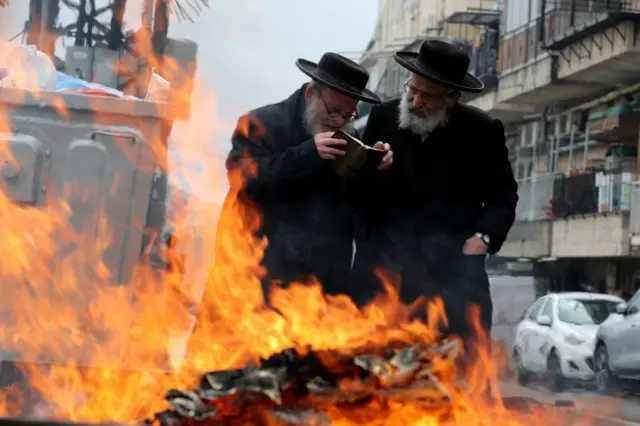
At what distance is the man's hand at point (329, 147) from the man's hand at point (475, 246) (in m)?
0.64

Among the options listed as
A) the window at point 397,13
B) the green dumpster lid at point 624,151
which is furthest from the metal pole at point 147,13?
the window at point 397,13

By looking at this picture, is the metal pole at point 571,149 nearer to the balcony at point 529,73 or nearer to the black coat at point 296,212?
the balcony at point 529,73

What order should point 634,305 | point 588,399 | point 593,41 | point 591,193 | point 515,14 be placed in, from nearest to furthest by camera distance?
1. point 588,399
2. point 634,305
3. point 593,41
4. point 591,193
5. point 515,14

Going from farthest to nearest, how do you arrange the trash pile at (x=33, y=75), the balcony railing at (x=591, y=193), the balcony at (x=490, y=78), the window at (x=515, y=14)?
the balcony at (x=490, y=78) → the window at (x=515, y=14) → the balcony railing at (x=591, y=193) → the trash pile at (x=33, y=75)

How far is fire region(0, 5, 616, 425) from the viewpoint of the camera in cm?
411

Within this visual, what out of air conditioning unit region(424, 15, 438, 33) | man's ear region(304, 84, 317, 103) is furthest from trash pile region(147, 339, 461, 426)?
air conditioning unit region(424, 15, 438, 33)

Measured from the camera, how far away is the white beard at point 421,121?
484 cm

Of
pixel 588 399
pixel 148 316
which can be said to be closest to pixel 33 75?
pixel 148 316

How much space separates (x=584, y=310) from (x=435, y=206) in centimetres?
1533

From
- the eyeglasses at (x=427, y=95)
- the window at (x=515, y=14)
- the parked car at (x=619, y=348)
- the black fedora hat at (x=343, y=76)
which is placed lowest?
the parked car at (x=619, y=348)

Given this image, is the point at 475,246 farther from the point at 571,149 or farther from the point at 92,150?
the point at 571,149

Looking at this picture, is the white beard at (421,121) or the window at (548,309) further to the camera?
the window at (548,309)

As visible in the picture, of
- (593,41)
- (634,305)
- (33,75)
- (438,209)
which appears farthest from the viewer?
(593,41)

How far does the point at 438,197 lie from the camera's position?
192 inches
